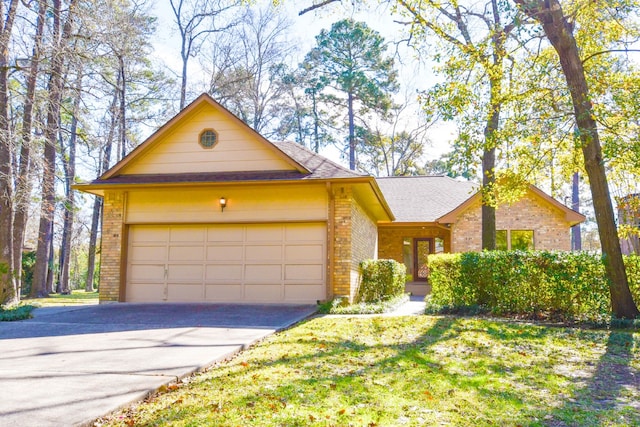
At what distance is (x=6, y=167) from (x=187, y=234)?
4.67m

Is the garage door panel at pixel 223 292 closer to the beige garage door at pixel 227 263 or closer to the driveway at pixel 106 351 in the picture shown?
the beige garage door at pixel 227 263

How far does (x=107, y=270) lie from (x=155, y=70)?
17.0 meters

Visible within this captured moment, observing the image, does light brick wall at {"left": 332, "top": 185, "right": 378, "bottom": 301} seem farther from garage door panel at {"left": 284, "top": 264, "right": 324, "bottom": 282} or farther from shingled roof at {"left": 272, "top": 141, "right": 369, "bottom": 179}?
garage door panel at {"left": 284, "top": 264, "right": 324, "bottom": 282}

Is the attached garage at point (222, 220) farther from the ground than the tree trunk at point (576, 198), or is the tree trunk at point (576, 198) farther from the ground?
the tree trunk at point (576, 198)

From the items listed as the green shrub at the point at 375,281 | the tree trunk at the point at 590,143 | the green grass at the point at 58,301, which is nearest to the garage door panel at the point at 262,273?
the green shrub at the point at 375,281

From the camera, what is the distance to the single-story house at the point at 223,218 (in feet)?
36.6

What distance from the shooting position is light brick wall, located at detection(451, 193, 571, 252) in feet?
54.3

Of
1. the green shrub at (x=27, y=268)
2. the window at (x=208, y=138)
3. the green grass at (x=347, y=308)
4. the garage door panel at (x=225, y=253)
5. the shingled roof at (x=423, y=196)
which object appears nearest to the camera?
the green grass at (x=347, y=308)

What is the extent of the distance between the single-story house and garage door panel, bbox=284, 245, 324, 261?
0.02 metres

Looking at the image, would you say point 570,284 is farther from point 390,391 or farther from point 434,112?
point 390,391

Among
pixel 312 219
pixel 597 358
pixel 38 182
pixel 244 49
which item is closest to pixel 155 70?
pixel 244 49

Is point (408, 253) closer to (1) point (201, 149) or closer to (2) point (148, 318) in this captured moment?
(1) point (201, 149)

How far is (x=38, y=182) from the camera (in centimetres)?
1446

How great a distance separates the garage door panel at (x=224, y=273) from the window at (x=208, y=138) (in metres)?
3.06
